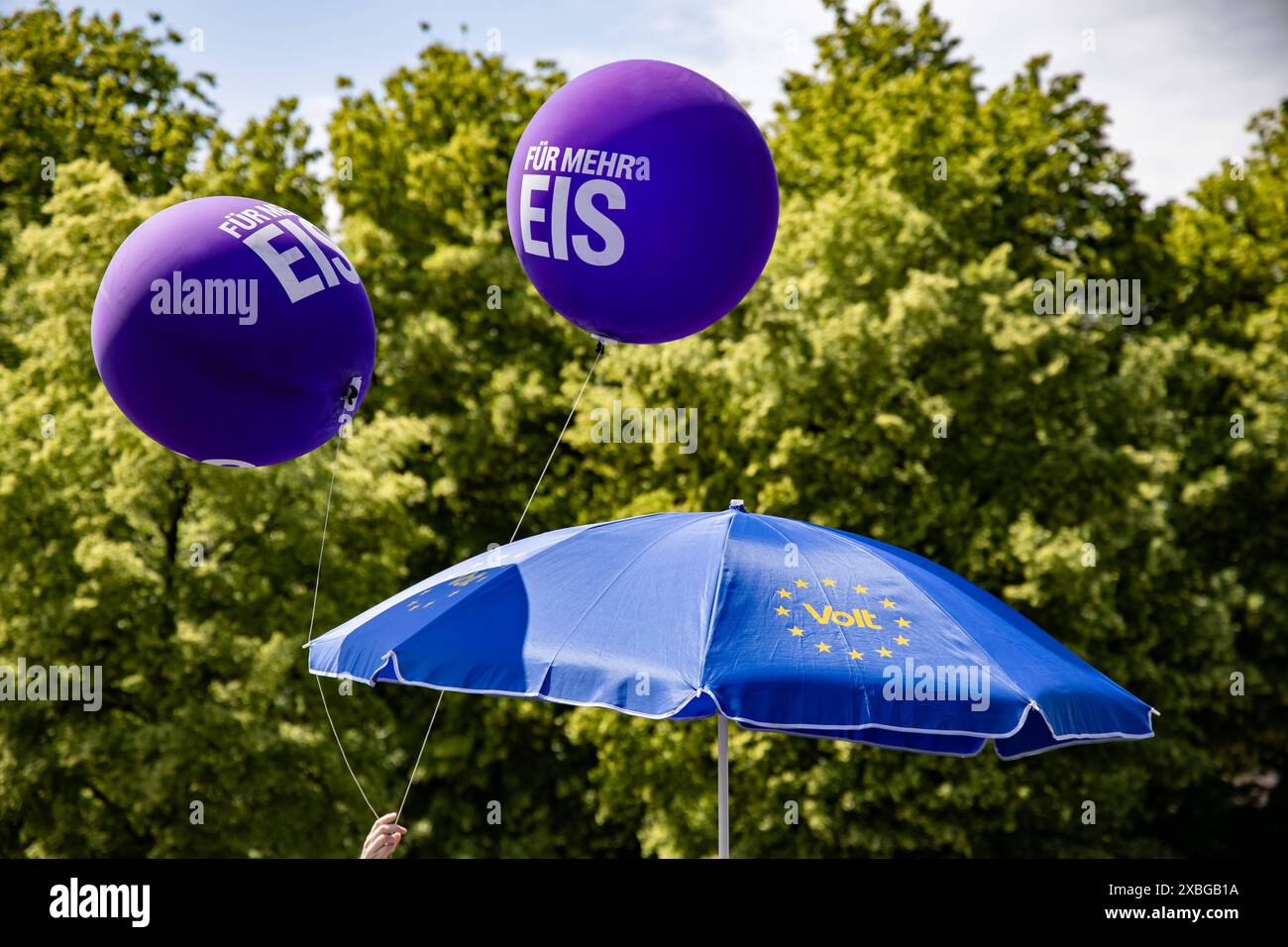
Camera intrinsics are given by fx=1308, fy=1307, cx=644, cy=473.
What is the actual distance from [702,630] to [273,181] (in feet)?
53.8

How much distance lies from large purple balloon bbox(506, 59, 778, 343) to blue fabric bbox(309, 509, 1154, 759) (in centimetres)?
114

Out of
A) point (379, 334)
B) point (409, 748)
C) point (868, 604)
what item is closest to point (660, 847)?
point (409, 748)

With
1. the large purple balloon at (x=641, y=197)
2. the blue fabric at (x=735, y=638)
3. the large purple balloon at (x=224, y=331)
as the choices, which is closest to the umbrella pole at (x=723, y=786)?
the blue fabric at (x=735, y=638)

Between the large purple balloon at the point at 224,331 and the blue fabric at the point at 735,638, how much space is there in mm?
1034

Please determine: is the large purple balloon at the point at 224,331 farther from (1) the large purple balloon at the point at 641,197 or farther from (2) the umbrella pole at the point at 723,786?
(2) the umbrella pole at the point at 723,786

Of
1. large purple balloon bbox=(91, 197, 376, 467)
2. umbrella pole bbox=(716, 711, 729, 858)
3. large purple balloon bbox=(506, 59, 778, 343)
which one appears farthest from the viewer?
large purple balloon bbox=(506, 59, 778, 343)

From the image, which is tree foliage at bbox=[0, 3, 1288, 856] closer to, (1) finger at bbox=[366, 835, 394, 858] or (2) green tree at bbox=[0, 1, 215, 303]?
(2) green tree at bbox=[0, 1, 215, 303]

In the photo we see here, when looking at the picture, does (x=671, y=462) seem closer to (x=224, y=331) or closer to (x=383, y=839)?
(x=224, y=331)

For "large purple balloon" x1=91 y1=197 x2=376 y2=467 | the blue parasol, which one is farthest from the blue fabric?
"large purple balloon" x1=91 y1=197 x2=376 y2=467

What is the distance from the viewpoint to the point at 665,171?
6.12 m

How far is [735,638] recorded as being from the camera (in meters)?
5.04

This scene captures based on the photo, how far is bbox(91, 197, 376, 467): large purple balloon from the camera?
5.64 m

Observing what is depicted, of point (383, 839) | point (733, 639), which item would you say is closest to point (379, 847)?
point (383, 839)
